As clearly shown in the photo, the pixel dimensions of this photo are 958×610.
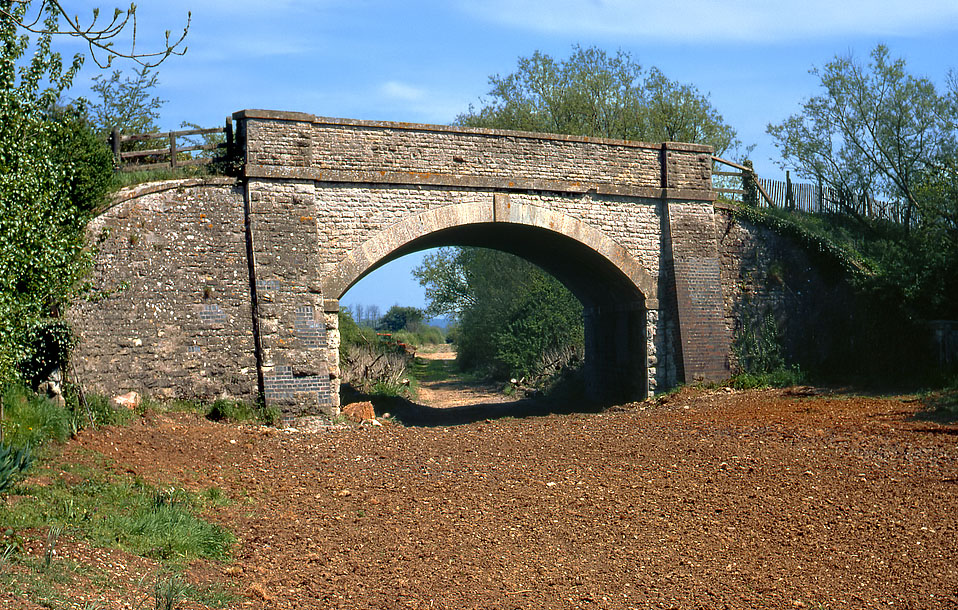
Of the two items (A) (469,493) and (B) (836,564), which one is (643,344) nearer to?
(A) (469,493)

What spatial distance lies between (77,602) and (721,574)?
3955 mm

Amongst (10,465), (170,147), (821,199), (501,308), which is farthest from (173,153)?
(501,308)

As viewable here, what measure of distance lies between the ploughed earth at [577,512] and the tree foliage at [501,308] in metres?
12.5

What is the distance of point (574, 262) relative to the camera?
51.6 feet

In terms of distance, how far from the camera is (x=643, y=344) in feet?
48.4

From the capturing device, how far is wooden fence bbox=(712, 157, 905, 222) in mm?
Answer: 16422

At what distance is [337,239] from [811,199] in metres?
10.2

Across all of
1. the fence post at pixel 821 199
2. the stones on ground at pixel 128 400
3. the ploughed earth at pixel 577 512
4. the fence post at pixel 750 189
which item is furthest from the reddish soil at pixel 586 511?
the fence post at pixel 821 199

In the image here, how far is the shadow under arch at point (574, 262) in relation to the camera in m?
12.9

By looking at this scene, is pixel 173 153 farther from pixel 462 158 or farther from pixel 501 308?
pixel 501 308

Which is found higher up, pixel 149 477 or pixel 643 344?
pixel 643 344

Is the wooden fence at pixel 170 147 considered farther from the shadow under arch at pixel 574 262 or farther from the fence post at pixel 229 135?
the shadow under arch at pixel 574 262

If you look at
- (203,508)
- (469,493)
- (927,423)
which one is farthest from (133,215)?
(927,423)

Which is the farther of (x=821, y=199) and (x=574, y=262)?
(x=821, y=199)
